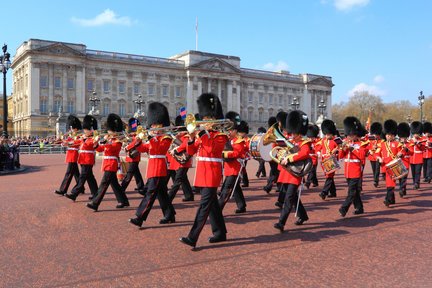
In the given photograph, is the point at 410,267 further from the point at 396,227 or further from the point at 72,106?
the point at 72,106

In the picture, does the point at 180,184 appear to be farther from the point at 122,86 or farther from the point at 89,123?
the point at 122,86

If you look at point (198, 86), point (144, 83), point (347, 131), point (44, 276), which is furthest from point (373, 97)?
point (44, 276)

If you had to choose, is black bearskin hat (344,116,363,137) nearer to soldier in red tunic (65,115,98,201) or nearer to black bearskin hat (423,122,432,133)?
soldier in red tunic (65,115,98,201)

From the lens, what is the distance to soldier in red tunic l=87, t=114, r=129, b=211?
25.1 ft

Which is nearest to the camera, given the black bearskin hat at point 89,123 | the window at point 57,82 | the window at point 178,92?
the black bearskin hat at point 89,123

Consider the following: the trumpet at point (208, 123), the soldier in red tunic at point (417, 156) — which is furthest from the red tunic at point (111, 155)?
the soldier in red tunic at point (417, 156)

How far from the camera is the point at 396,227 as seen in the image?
6676 mm

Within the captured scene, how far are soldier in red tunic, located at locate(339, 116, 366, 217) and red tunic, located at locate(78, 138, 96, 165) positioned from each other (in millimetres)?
4768

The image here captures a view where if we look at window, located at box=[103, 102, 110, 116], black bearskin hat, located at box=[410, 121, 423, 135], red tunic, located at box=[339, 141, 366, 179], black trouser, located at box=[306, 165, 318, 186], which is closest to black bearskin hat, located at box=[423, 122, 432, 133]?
black bearskin hat, located at box=[410, 121, 423, 135]

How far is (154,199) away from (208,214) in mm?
1212

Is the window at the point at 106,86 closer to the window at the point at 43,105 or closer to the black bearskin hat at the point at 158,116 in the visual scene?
the window at the point at 43,105

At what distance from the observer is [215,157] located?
5.67 metres

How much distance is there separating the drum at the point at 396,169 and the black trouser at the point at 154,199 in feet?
14.7

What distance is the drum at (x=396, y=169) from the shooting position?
857 centimetres
